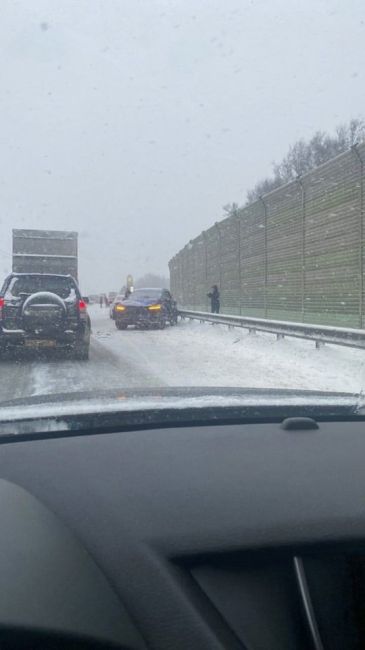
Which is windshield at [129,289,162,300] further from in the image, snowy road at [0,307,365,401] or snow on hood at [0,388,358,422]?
snow on hood at [0,388,358,422]

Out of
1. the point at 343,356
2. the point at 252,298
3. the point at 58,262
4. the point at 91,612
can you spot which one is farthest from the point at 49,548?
the point at 58,262

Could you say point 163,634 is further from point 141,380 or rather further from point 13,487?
point 141,380

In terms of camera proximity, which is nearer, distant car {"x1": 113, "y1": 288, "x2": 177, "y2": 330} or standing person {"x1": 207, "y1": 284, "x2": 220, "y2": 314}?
distant car {"x1": 113, "y1": 288, "x2": 177, "y2": 330}

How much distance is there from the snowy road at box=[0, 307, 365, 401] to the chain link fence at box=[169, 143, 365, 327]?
1.07 meters

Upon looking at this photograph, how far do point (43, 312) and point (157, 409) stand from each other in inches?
440

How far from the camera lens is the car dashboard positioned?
1725mm

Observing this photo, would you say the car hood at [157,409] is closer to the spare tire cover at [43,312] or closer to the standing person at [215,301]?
the spare tire cover at [43,312]

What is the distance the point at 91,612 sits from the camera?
171 centimetres

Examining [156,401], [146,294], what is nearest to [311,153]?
[146,294]

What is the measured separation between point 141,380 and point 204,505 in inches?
369

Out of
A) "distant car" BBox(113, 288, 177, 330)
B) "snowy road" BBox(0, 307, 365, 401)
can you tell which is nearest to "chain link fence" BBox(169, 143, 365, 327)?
"snowy road" BBox(0, 307, 365, 401)

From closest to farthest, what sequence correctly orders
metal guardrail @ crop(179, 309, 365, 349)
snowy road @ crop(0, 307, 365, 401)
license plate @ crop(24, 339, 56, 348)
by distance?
snowy road @ crop(0, 307, 365, 401) → metal guardrail @ crop(179, 309, 365, 349) → license plate @ crop(24, 339, 56, 348)

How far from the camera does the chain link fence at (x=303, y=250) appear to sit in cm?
1570

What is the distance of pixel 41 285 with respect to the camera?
15.2m
